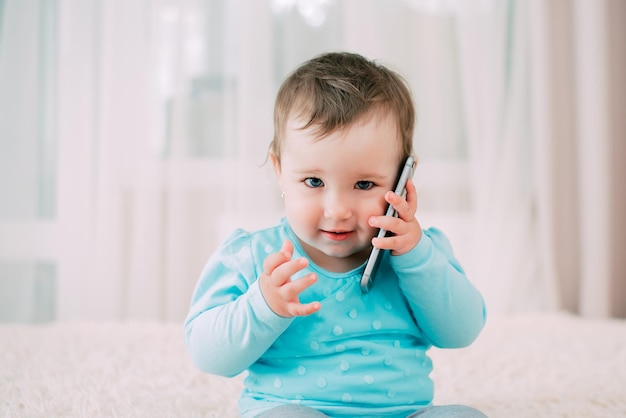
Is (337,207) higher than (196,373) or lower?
higher

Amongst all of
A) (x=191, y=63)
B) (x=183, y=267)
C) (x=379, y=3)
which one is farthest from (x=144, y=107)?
(x=379, y=3)

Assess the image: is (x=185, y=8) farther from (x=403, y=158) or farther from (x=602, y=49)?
(x=403, y=158)

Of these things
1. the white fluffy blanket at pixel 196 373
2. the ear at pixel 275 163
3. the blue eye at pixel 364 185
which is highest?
the ear at pixel 275 163

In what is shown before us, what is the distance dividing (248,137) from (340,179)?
4.58 ft

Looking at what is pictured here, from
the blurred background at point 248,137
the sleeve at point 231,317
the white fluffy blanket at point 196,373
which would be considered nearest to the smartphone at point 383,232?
the sleeve at point 231,317

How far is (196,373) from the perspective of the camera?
138cm

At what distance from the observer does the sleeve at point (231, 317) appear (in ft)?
2.95

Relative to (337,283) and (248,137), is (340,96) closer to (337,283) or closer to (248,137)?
(337,283)

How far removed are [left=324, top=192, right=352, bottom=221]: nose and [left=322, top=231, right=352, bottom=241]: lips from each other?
0.03 metres

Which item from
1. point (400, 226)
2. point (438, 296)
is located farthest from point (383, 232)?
point (438, 296)

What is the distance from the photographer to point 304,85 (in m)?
0.96

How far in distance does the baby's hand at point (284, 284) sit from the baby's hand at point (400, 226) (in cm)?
11

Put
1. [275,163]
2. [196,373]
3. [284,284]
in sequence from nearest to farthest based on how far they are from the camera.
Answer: [284,284] → [275,163] → [196,373]

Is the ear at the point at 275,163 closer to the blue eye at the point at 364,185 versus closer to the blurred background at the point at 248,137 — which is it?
the blue eye at the point at 364,185
